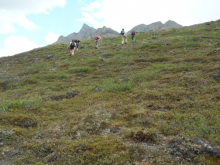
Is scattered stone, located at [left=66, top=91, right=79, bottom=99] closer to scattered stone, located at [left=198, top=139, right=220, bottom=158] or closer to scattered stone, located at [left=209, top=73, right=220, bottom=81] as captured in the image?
scattered stone, located at [left=198, top=139, right=220, bottom=158]

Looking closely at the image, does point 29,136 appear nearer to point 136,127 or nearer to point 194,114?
point 136,127

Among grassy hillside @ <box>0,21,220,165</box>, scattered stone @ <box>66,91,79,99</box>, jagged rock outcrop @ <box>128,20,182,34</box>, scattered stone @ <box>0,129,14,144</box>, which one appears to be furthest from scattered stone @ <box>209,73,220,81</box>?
jagged rock outcrop @ <box>128,20,182,34</box>

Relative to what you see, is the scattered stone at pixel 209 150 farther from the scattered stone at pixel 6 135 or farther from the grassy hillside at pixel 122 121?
the scattered stone at pixel 6 135

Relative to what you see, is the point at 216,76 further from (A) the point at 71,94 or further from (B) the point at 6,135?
(B) the point at 6,135

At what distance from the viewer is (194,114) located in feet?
26.2

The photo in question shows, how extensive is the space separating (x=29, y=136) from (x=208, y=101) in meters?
8.79

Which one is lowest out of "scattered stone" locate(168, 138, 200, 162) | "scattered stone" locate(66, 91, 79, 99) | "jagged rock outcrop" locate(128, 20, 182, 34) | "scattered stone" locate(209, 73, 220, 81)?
"scattered stone" locate(168, 138, 200, 162)

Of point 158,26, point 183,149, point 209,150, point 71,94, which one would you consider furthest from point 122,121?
point 158,26

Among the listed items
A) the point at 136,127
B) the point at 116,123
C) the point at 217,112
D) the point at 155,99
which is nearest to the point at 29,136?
the point at 116,123

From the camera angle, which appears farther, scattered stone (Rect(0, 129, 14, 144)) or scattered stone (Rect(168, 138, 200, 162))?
scattered stone (Rect(0, 129, 14, 144))

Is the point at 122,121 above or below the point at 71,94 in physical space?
below

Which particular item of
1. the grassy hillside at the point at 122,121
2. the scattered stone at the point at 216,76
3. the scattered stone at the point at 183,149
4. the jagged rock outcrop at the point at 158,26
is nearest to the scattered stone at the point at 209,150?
the grassy hillside at the point at 122,121

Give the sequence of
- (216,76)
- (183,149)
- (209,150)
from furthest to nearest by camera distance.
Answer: (216,76) → (183,149) → (209,150)

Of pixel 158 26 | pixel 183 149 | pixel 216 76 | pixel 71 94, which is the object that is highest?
pixel 158 26
